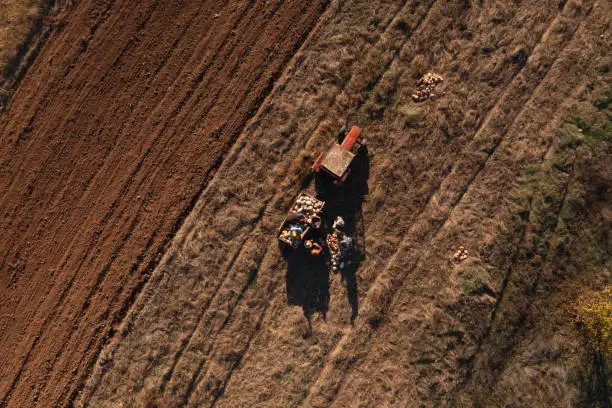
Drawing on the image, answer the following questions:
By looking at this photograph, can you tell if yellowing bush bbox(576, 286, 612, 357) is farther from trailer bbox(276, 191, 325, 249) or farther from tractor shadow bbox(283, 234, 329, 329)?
trailer bbox(276, 191, 325, 249)

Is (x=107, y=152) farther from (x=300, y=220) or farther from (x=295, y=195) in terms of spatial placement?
(x=300, y=220)

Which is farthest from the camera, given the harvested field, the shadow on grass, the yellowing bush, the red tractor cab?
the harvested field

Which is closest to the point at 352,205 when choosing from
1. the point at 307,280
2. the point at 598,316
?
the point at 307,280

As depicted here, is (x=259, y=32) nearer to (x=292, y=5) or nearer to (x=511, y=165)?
(x=292, y=5)

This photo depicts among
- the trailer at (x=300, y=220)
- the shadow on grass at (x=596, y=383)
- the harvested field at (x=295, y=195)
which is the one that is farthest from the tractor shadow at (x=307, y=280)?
the shadow on grass at (x=596, y=383)

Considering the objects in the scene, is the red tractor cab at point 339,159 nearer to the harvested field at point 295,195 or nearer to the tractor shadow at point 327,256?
the tractor shadow at point 327,256

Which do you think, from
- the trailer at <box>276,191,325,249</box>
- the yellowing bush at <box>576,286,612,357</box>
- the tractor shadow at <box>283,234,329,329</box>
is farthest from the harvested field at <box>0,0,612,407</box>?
the trailer at <box>276,191,325,249</box>
